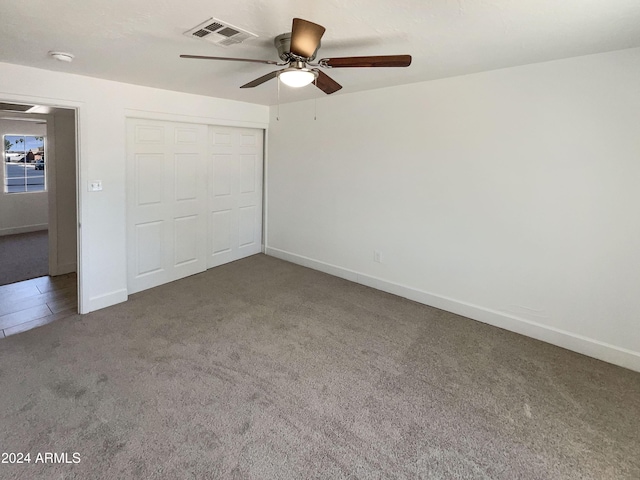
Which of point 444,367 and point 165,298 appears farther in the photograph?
point 165,298

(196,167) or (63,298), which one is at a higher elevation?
(196,167)

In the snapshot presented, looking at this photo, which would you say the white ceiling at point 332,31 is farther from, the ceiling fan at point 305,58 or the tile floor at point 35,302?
the tile floor at point 35,302

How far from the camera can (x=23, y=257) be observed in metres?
5.48

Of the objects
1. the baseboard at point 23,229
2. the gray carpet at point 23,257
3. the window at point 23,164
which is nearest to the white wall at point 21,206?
the baseboard at point 23,229

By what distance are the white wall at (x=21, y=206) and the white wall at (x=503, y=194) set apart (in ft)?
19.8

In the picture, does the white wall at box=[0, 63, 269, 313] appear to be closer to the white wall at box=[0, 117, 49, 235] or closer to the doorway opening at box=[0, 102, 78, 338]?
the doorway opening at box=[0, 102, 78, 338]

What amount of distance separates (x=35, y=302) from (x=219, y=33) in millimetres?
3501

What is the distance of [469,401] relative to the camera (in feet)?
7.77

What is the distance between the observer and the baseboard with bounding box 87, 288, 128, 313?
3599 millimetres

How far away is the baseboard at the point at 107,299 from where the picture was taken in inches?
142

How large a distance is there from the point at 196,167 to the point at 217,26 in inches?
106

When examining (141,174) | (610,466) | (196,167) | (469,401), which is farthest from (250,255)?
(610,466)

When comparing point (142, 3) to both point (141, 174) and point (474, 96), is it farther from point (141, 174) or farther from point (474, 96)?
point (474, 96)

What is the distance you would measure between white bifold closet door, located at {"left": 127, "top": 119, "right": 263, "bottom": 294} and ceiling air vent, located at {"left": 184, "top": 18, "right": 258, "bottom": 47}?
2.02 m
